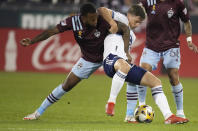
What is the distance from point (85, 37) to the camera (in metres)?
9.59

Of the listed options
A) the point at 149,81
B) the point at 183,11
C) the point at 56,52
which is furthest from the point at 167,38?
the point at 56,52

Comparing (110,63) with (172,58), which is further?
(172,58)

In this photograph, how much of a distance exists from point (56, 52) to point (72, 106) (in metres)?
8.76

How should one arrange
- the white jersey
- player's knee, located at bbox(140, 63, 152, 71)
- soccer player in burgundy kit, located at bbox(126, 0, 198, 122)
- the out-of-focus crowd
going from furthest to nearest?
the out-of-focus crowd < soccer player in burgundy kit, located at bbox(126, 0, 198, 122) < player's knee, located at bbox(140, 63, 152, 71) < the white jersey

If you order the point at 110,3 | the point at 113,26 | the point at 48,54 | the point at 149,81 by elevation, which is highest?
the point at 113,26

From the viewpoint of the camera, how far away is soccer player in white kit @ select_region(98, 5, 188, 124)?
890 centimetres

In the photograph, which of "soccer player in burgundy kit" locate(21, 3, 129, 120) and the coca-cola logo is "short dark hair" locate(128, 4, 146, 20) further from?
the coca-cola logo

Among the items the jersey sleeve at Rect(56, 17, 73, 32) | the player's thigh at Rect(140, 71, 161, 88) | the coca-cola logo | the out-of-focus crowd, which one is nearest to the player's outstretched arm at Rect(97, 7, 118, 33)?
the jersey sleeve at Rect(56, 17, 73, 32)

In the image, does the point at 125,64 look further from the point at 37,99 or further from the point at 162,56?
the point at 37,99

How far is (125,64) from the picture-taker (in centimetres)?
902

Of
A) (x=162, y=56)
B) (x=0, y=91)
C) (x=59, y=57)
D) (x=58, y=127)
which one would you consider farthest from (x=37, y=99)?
(x=59, y=57)

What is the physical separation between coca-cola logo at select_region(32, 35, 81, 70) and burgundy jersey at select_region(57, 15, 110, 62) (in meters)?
11.2

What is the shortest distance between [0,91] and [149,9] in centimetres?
601

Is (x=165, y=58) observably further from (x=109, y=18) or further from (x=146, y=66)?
(x=109, y=18)
